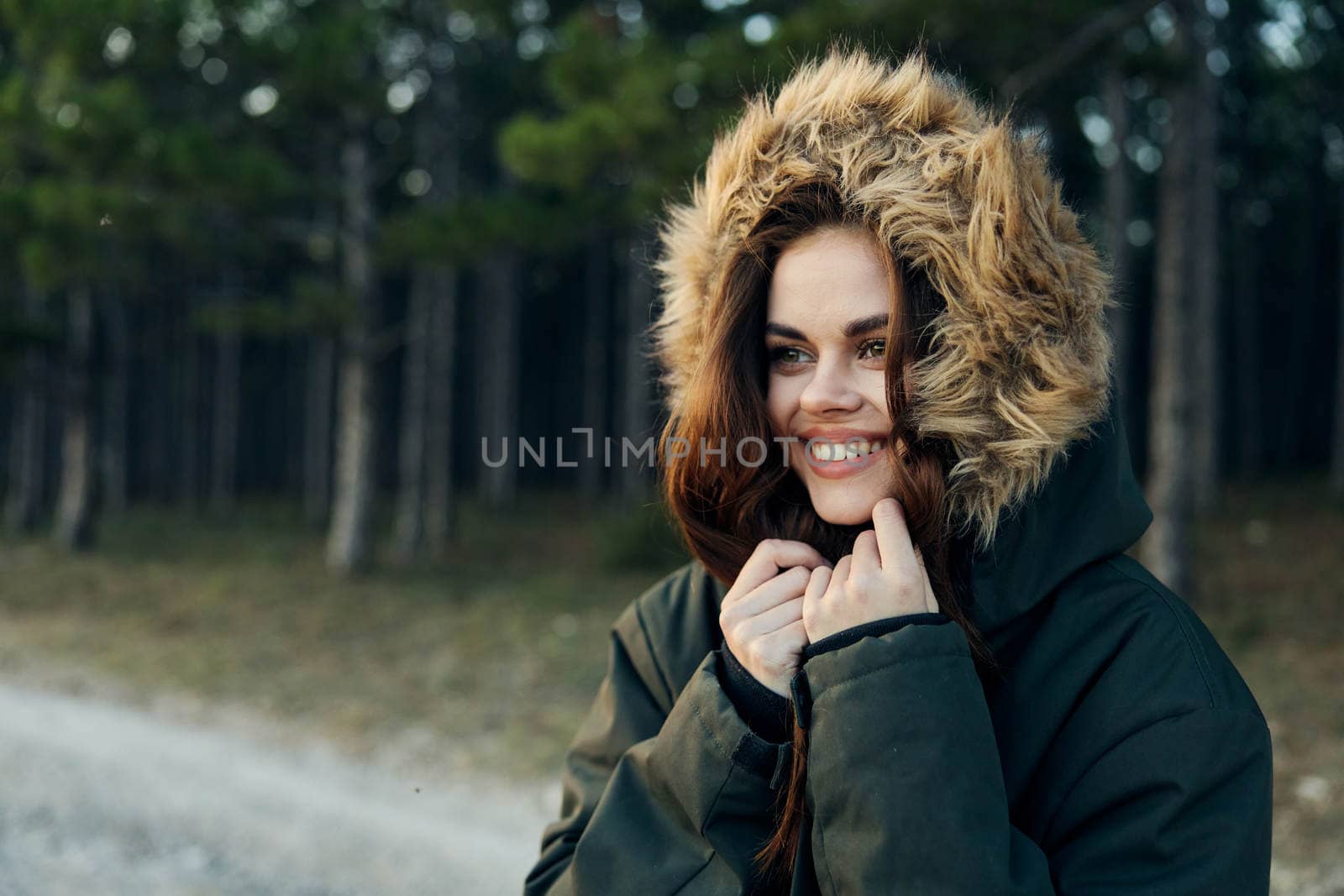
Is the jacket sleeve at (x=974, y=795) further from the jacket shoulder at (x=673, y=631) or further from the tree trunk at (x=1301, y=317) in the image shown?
the tree trunk at (x=1301, y=317)

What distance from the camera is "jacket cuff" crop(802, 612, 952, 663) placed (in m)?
1.33

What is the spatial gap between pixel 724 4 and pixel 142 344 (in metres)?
14.9

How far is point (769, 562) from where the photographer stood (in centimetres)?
152

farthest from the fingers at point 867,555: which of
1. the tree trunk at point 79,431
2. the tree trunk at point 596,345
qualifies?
Result: the tree trunk at point 596,345

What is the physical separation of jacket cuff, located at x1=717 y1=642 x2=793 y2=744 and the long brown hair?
3 centimetres

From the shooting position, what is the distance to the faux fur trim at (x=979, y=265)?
1.46m

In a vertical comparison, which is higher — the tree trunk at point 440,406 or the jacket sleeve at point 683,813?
the tree trunk at point 440,406

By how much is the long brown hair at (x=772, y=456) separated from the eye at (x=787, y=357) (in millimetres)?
19

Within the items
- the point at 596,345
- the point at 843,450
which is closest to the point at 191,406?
the point at 596,345

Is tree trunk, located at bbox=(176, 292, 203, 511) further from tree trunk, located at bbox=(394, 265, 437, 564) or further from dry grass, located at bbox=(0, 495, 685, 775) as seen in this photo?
tree trunk, located at bbox=(394, 265, 437, 564)

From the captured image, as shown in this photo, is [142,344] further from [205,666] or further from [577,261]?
[205,666]

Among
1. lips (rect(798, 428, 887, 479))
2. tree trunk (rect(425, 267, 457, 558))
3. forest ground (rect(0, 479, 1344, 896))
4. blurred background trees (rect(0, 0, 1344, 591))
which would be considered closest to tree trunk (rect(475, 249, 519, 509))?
blurred background trees (rect(0, 0, 1344, 591))

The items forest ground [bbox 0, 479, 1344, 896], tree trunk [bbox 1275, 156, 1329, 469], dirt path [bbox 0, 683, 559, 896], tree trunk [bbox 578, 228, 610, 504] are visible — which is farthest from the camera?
tree trunk [bbox 1275, 156, 1329, 469]

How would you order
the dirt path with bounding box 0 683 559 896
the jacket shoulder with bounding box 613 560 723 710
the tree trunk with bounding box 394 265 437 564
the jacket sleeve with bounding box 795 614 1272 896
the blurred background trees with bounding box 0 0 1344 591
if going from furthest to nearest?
the tree trunk with bounding box 394 265 437 564
the blurred background trees with bounding box 0 0 1344 591
the dirt path with bounding box 0 683 559 896
the jacket shoulder with bounding box 613 560 723 710
the jacket sleeve with bounding box 795 614 1272 896
